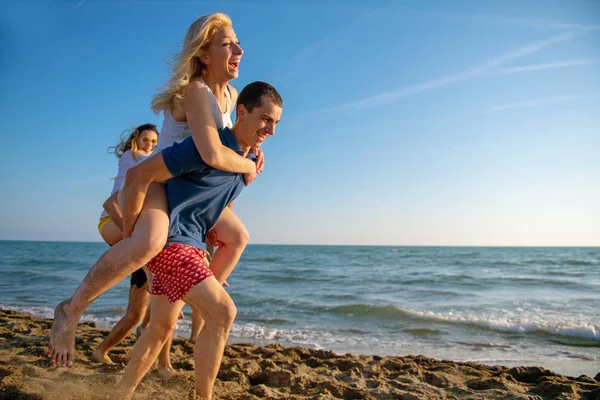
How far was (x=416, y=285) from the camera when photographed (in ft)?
49.3

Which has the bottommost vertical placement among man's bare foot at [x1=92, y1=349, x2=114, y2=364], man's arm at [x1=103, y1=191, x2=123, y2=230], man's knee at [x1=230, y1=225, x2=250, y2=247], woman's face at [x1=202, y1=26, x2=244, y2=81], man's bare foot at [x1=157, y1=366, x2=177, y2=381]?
man's bare foot at [x1=92, y1=349, x2=114, y2=364]

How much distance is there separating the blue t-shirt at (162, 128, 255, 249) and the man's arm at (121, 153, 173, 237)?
5 centimetres

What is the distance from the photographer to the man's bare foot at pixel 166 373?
3636 millimetres

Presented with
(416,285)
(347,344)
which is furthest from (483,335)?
(416,285)

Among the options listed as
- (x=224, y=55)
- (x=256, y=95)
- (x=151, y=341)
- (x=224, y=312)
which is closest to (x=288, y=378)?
(x=151, y=341)

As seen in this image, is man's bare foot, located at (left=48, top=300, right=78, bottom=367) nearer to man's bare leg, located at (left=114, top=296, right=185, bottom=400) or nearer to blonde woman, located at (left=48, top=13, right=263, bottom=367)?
blonde woman, located at (left=48, top=13, right=263, bottom=367)

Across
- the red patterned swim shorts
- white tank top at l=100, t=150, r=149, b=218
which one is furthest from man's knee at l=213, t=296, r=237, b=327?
white tank top at l=100, t=150, r=149, b=218

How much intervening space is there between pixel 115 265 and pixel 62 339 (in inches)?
19.6

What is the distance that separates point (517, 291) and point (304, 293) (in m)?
6.57

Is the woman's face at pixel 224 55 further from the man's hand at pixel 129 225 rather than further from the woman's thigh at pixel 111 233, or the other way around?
the woman's thigh at pixel 111 233

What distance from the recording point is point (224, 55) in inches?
108

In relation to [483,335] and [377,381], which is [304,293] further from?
[377,381]

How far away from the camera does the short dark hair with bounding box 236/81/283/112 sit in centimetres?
263

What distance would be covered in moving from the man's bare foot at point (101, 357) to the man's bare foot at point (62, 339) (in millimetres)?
1780
